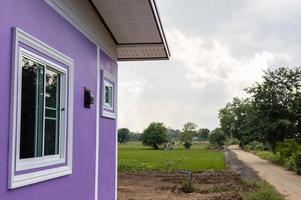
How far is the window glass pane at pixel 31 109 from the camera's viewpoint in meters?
4.84

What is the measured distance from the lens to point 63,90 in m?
6.12

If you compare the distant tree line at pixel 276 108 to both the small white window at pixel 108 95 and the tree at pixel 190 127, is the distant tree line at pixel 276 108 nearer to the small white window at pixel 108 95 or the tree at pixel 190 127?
the small white window at pixel 108 95

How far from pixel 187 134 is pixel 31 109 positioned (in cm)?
9737

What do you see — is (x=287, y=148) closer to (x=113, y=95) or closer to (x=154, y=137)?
(x=113, y=95)

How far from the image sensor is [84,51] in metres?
7.16

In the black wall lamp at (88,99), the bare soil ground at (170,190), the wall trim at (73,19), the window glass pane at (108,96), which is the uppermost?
the wall trim at (73,19)

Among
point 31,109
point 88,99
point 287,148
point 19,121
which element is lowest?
point 287,148

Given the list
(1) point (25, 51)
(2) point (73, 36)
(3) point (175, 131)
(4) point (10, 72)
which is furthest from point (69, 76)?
(3) point (175, 131)

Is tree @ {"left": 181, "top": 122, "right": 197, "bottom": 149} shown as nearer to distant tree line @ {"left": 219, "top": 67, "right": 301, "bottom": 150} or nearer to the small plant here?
distant tree line @ {"left": 219, "top": 67, "right": 301, "bottom": 150}

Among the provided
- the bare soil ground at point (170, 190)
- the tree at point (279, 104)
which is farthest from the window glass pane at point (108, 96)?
the tree at point (279, 104)

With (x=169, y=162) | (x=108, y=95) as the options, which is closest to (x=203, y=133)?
(x=169, y=162)

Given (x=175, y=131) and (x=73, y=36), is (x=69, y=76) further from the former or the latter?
(x=175, y=131)

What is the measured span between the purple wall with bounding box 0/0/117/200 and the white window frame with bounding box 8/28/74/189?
7 cm

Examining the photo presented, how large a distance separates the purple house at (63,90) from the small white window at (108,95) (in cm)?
2
